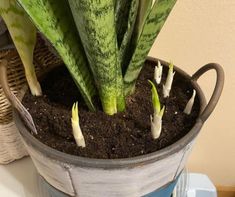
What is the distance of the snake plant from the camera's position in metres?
0.33

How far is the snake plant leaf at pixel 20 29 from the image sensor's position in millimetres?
388

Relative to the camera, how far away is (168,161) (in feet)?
1.27

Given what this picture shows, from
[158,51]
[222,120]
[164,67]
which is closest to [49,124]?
[164,67]

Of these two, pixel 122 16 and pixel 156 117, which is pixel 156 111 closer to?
pixel 156 117

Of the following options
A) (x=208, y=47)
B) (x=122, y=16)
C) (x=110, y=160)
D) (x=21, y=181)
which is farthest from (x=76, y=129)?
(x=208, y=47)

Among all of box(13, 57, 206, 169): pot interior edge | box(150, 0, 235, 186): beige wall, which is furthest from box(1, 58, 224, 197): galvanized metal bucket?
box(150, 0, 235, 186): beige wall

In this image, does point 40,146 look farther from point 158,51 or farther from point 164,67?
point 158,51

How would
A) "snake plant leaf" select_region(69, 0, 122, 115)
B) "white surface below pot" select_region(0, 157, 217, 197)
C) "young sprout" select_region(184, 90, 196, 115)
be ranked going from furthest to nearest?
"white surface below pot" select_region(0, 157, 217, 197) < "young sprout" select_region(184, 90, 196, 115) < "snake plant leaf" select_region(69, 0, 122, 115)

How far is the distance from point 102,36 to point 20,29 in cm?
11

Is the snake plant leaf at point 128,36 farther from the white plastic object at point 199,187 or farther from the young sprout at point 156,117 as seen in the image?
the white plastic object at point 199,187

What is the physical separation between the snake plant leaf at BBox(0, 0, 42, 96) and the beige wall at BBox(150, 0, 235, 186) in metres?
0.29

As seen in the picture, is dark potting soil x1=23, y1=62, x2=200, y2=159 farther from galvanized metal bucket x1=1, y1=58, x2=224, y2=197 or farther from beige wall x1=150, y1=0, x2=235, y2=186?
beige wall x1=150, y1=0, x2=235, y2=186

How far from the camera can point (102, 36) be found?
351 mm

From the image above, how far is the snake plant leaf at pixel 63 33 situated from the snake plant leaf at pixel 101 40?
20 millimetres
